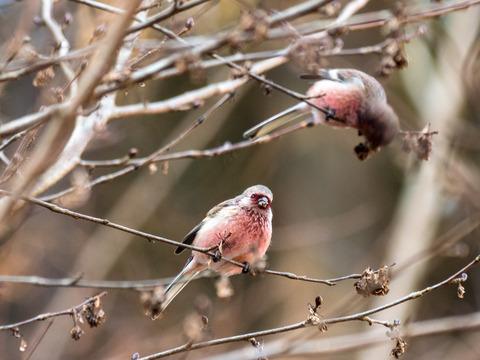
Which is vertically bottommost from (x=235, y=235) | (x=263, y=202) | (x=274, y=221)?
(x=235, y=235)

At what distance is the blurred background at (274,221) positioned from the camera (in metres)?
9.47

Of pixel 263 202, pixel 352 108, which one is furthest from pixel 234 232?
pixel 352 108

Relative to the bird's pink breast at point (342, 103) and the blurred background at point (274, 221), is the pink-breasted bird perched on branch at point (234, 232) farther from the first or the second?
the blurred background at point (274, 221)

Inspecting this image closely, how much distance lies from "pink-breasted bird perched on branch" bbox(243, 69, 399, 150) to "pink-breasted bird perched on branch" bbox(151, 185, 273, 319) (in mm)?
573

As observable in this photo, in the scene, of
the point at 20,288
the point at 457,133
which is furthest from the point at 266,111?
the point at 457,133

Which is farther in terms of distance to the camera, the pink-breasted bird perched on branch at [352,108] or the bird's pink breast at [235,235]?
the pink-breasted bird perched on branch at [352,108]

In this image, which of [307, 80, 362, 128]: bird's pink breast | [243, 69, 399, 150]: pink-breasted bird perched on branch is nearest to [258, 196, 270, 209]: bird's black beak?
[243, 69, 399, 150]: pink-breasted bird perched on branch

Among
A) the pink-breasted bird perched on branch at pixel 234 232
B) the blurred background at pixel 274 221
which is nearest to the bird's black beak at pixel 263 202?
the pink-breasted bird perched on branch at pixel 234 232

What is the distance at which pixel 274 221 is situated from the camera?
40.2ft

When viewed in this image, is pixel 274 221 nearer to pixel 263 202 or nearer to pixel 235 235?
pixel 263 202

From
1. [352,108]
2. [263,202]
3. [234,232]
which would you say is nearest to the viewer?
[234,232]

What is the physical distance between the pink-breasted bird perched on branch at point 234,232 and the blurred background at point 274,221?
375 cm

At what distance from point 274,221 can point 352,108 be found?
7.14m

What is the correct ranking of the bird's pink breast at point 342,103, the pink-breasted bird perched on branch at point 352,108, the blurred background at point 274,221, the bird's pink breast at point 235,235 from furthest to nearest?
the blurred background at point 274,221 < the bird's pink breast at point 342,103 < the pink-breasted bird perched on branch at point 352,108 < the bird's pink breast at point 235,235
